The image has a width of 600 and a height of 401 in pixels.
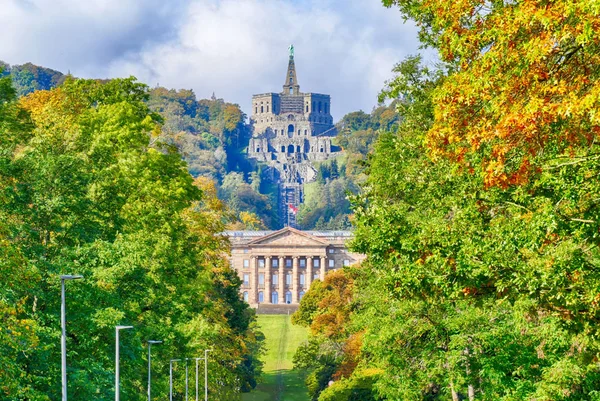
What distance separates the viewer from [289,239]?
18450cm

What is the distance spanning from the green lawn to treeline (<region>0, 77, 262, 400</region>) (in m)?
36.5

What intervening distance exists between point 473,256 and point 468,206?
6.33 ft

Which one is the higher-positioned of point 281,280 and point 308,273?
point 308,273

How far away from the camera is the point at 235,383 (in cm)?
7031

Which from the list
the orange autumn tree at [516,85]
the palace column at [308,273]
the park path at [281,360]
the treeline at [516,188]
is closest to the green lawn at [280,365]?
the park path at [281,360]

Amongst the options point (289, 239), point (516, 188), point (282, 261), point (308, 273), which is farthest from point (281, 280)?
point (516, 188)

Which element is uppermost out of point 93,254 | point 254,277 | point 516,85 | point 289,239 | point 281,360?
point 289,239

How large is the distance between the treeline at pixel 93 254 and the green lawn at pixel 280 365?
120 ft

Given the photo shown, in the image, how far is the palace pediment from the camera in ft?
602

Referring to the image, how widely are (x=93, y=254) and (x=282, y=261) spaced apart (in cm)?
15130

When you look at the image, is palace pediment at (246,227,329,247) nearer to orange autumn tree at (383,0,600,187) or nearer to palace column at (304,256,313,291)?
palace column at (304,256,313,291)

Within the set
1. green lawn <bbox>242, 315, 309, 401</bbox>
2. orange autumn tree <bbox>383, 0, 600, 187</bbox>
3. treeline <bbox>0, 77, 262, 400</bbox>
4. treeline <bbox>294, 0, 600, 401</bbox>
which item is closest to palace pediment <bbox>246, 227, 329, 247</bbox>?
green lawn <bbox>242, 315, 309, 401</bbox>

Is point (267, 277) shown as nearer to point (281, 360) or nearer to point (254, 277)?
point (254, 277)

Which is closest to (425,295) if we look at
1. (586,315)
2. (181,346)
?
(586,315)
